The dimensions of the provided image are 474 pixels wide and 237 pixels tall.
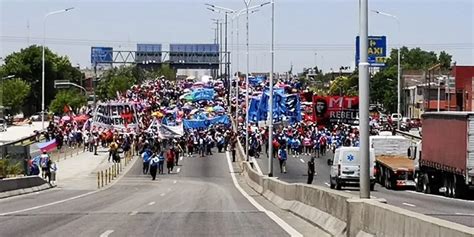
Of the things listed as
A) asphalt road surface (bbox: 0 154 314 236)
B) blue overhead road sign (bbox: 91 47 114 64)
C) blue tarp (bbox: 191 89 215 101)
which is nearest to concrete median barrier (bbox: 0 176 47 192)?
asphalt road surface (bbox: 0 154 314 236)

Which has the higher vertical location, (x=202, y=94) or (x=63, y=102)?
(x=202, y=94)

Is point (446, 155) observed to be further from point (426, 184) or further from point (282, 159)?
point (282, 159)

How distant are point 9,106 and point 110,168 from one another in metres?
80.9

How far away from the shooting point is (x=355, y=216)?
15305 millimetres

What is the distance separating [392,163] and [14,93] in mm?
98241

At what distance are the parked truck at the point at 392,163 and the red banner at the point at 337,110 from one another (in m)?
10.8

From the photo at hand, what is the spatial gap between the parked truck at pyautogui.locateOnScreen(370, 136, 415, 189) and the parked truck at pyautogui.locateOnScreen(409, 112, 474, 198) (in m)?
1.43

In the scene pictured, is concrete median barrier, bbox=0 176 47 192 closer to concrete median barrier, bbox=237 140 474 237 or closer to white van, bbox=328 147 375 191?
concrete median barrier, bbox=237 140 474 237

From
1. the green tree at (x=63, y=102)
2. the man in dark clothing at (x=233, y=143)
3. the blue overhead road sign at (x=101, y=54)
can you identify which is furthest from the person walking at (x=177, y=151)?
the green tree at (x=63, y=102)

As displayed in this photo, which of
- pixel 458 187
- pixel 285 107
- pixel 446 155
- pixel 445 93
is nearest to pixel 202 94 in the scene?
pixel 445 93

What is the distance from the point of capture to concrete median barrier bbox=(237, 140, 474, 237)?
10.1 meters

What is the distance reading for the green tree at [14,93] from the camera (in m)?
135

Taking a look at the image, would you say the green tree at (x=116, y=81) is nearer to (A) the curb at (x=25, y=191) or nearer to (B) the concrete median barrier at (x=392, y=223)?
(A) the curb at (x=25, y=191)

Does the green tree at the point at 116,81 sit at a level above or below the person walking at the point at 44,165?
above
